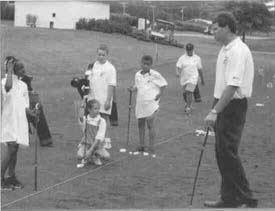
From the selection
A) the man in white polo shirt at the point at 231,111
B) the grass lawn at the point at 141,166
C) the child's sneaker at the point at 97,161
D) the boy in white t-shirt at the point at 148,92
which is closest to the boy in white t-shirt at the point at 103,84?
the boy in white t-shirt at the point at 148,92

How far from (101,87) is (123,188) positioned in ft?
8.38

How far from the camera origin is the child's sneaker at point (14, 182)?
8.49m

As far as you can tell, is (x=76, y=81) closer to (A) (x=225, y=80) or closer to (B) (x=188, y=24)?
(A) (x=225, y=80)

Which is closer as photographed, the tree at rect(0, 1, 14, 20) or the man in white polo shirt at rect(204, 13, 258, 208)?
the man in white polo shirt at rect(204, 13, 258, 208)

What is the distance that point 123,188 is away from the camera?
8617 mm

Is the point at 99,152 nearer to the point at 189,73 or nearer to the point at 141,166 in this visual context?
the point at 141,166

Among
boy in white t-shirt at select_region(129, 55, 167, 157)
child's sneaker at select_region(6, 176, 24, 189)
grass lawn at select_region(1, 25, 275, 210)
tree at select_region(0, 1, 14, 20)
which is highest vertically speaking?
tree at select_region(0, 1, 14, 20)

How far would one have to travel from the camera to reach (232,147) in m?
6.99

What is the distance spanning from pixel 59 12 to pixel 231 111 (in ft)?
165

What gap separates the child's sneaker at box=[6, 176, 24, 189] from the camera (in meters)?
8.49

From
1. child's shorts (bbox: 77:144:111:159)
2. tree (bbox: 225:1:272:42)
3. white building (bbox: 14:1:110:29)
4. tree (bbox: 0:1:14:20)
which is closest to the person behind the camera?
child's shorts (bbox: 77:144:111:159)

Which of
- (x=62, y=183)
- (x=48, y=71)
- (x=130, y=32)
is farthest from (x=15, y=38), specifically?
(x=62, y=183)

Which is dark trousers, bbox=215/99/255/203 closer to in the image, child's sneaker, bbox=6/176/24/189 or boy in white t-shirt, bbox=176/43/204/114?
child's sneaker, bbox=6/176/24/189

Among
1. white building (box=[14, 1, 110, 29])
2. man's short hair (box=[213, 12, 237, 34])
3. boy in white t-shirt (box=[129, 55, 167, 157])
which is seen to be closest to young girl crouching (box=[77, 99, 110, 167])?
boy in white t-shirt (box=[129, 55, 167, 157])
